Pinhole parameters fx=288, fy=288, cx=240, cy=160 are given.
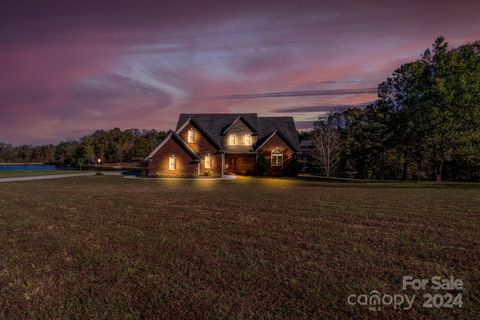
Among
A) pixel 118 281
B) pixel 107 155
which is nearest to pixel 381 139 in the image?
pixel 118 281

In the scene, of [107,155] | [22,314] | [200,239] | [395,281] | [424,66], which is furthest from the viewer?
[107,155]

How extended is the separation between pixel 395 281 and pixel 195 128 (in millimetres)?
32697

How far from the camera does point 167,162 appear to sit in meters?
33.8

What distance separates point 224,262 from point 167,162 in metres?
29.2

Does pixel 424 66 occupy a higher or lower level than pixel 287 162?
higher

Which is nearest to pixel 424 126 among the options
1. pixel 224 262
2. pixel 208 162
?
pixel 208 162

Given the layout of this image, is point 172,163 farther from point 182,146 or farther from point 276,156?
point 276,156

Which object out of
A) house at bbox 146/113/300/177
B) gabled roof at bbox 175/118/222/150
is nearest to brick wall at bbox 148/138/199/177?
house at bbox 146/113/300/177

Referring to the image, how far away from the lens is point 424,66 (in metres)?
32.8

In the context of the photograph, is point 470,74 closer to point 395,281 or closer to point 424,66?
point 424,66

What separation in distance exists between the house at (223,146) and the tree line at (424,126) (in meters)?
6.57

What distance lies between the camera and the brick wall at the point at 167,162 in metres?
33.6

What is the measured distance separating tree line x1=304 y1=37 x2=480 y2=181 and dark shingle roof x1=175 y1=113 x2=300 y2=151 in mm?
5163

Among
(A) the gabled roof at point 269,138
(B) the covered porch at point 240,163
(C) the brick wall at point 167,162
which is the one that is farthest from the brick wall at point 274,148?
(C) the brick wall at point 167,162
